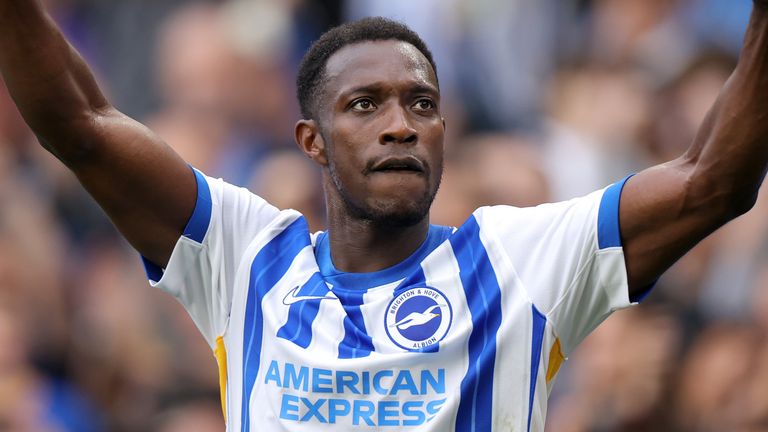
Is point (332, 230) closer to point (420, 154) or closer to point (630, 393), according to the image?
point (420, 154)

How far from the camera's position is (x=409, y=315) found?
348cm

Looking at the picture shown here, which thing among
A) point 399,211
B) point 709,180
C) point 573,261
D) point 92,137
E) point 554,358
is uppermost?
point 92,137

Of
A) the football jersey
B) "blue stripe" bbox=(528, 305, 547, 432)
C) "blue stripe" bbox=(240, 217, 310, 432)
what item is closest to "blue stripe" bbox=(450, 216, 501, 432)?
the football jersey

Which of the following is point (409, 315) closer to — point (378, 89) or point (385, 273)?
point (385, 273)

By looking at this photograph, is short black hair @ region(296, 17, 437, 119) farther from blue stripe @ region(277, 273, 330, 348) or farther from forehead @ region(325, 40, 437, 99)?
blue stripe @ region(277, 273, 330, 348)

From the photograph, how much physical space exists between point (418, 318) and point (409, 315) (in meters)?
A: 0.03

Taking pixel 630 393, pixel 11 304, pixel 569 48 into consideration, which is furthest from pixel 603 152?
pixel 11 304

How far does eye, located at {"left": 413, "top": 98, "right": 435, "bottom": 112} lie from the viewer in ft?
12.1

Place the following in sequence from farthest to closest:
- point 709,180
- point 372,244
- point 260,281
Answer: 1. point 372,244
2. point 260,281
3. point 709,180

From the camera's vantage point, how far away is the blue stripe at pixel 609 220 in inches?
129

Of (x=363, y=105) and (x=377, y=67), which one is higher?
(x=377, y=67)

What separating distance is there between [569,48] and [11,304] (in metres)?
3.70

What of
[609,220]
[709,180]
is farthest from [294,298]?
[709,180]

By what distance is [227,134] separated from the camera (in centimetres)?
716
